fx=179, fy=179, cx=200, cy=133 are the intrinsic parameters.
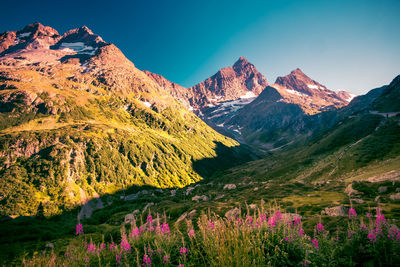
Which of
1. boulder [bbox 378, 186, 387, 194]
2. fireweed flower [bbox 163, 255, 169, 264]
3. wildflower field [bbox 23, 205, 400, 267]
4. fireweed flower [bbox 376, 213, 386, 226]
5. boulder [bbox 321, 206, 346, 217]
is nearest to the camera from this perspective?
wildflower field [bbox 23, 205, 400, 267]

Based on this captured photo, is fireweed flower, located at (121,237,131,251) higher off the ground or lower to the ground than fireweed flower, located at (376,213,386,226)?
higher

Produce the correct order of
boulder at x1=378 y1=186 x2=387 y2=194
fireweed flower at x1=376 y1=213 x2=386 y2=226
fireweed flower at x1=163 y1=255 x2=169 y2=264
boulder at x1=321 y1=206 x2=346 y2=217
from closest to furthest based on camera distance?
fireweed flower at x1=163 y1=255 x2=169 y2=264
fireweed flower at x1=376 y1=213 x2=386 y2=226
boulder at x1=321 y1=206 x2=346 y2=217
boulder at x1=378 y1=186 x2=387 y2=194

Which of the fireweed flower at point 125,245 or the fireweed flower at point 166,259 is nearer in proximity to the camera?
the fireweed flower at point 166,259

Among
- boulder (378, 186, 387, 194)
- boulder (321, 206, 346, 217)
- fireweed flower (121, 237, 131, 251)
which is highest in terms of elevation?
fireweed flower (121, 237, 131, 251)

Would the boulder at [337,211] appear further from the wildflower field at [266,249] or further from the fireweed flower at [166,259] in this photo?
the fireweed flower at [166,259]

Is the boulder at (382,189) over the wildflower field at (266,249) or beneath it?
beneath

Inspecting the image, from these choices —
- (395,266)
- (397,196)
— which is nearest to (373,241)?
(395,266)

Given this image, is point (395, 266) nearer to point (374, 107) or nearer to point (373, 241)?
point (373, 241)

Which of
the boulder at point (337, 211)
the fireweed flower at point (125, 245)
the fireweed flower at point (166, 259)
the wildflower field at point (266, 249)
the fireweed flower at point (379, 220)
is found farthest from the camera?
the boulder at point (337, 211)

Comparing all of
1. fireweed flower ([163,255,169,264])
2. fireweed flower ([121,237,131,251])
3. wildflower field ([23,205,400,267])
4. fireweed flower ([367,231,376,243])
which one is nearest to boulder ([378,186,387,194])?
wildflower field ([23,205,400,267])

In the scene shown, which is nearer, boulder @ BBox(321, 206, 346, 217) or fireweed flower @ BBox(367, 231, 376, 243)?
fireweed flower @ BBox(367, 231, 376, 243)

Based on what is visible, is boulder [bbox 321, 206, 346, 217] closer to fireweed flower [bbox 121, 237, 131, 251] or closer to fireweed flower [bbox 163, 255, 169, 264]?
fireweed flower [bbox 163, 255, 169, 264]

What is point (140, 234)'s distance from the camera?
9.54 meters

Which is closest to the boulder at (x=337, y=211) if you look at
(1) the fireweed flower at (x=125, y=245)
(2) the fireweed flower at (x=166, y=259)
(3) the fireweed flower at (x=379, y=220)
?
(3) the fireweed flower at (x=379, y=220)
